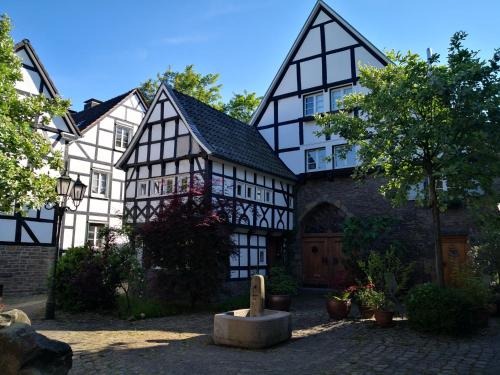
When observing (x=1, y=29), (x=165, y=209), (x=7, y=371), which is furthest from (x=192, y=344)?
(x=1, y=29)

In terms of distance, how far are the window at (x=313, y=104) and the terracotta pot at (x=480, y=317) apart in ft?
37.1

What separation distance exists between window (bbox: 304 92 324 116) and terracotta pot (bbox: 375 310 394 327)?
1091 cm

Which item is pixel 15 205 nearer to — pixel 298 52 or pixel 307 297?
pixel 307 297

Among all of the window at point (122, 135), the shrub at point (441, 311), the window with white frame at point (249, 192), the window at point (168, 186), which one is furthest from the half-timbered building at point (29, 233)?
the shrub at point (441, 311)

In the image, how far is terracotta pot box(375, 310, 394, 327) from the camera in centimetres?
927

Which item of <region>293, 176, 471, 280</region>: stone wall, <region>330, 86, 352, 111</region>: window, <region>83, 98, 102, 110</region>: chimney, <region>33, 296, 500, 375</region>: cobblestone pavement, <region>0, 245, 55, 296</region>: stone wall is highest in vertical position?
<region>83, 98, 102, 110</region>: chimney

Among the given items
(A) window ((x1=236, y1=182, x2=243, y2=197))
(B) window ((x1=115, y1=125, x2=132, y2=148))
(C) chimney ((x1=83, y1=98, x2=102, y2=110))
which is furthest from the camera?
(C) chimney ((x1=83, y1=98, x2=102, y2=110))

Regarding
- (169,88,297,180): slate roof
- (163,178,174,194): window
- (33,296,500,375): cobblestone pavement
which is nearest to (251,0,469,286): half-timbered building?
(169,88,297,180): slate roof

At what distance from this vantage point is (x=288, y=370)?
6129 mm

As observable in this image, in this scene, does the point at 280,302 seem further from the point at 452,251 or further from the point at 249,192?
the point at 452,251

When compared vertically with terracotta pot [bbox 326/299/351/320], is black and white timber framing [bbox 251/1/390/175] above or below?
above

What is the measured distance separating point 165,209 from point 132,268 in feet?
6.38

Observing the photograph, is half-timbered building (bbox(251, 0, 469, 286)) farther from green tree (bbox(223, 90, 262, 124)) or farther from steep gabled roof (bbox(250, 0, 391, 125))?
green tree (bbox(223, 90, 262, 124))

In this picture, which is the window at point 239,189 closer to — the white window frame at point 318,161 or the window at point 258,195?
the window at point 258,195
